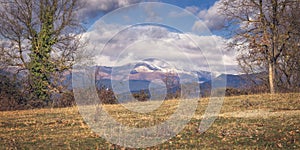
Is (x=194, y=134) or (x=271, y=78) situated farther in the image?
Answer: (x=271, y=78)

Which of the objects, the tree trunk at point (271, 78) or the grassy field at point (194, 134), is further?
the tree trunk at point (271, 78)

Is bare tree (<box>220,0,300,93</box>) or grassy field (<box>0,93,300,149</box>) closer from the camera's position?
grassy field (<box>0,93,300,149</box>)

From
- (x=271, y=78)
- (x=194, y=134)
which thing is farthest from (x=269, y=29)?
(x=194, y=134)

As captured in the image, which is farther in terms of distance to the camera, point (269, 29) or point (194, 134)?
point (269, 29)

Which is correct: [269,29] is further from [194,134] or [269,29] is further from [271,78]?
[194,134]

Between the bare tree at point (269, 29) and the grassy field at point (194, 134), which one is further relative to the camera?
the bare tree at point (269, 29)

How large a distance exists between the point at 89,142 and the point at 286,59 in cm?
3088

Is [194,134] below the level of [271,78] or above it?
below

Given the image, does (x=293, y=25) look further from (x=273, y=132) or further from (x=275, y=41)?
(x=273, y=132)

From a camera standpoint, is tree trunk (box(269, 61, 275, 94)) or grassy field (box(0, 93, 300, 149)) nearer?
grassy field (box(0, 93, 300, 149))

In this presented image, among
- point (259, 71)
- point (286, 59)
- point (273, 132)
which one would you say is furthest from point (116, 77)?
point (259, 71)

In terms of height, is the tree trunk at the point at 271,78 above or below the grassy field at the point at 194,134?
above

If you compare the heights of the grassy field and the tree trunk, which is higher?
the tree trunk

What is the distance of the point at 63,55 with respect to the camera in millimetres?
36344
